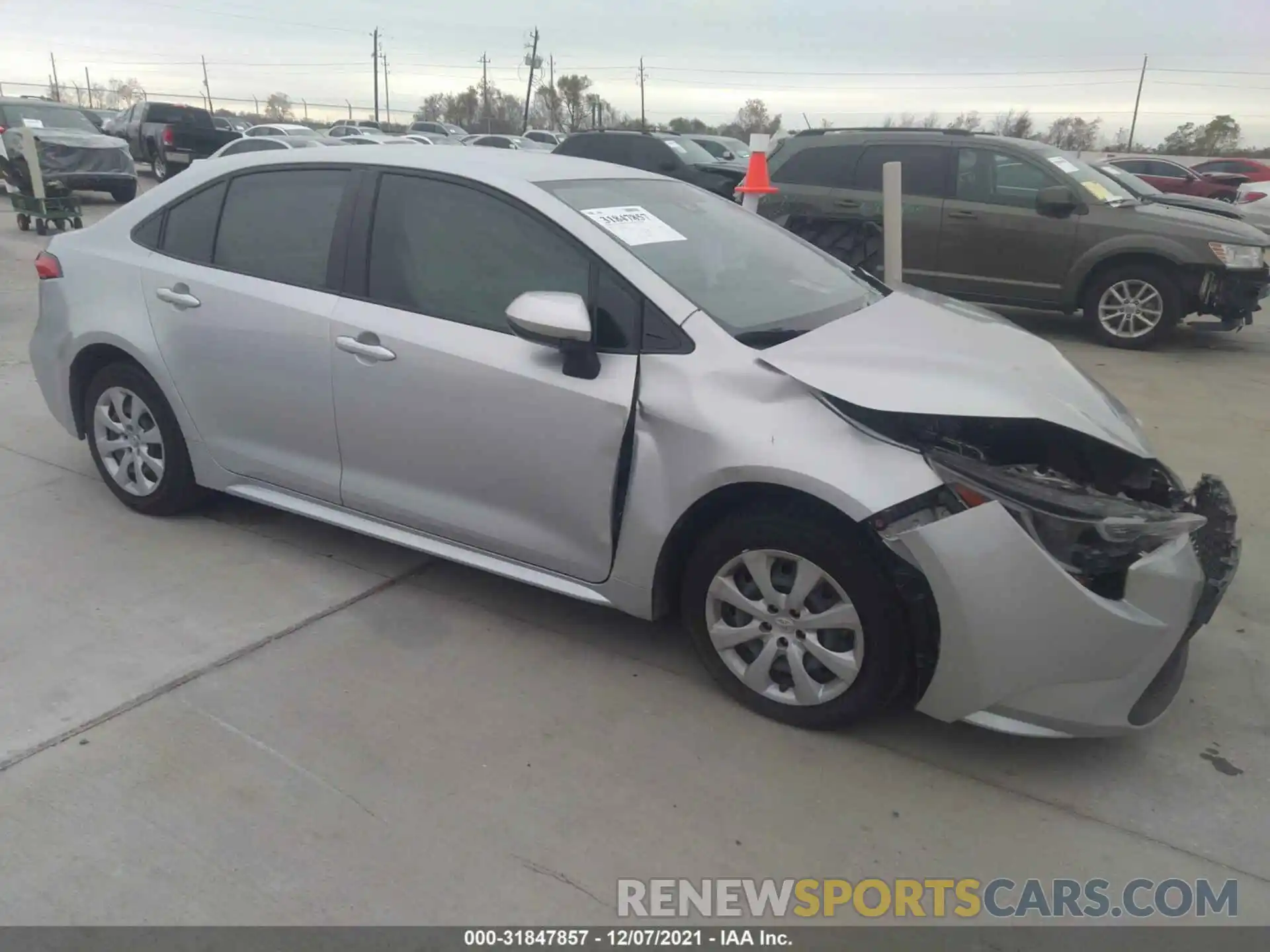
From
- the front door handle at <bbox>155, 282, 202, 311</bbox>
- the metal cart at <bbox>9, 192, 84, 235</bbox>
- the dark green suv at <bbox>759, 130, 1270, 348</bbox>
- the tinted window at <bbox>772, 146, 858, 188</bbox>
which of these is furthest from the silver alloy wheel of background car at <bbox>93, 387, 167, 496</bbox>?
the metal cart at <bbox>9, 192, 84, 235</bbox>

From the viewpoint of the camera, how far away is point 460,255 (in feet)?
11.1

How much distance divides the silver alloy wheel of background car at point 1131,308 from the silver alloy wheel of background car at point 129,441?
304 inches

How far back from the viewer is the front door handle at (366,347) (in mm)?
3371

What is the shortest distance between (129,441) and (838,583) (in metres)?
3.24

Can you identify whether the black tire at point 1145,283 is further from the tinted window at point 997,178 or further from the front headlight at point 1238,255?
the tinted window at point 997,178

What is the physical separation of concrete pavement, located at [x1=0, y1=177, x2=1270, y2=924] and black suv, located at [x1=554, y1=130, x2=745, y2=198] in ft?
37.2

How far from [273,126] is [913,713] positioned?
31.3 m

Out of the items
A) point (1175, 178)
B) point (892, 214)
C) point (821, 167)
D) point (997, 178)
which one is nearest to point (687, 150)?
point (821, 167)

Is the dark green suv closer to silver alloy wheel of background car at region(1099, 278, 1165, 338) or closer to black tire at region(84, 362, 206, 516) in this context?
silver alloy wheel of background car at region(1099, 278, 1165, 338)

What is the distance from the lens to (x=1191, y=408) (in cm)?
655

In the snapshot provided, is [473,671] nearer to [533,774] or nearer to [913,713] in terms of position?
[533,774]

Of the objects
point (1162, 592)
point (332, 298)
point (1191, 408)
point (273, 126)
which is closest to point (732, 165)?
point (1191, 408)

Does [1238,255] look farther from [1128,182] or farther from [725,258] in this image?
[725,258]

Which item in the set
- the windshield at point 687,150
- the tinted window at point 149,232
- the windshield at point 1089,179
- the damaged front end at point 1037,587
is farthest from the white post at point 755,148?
the windshield at point 687,150
